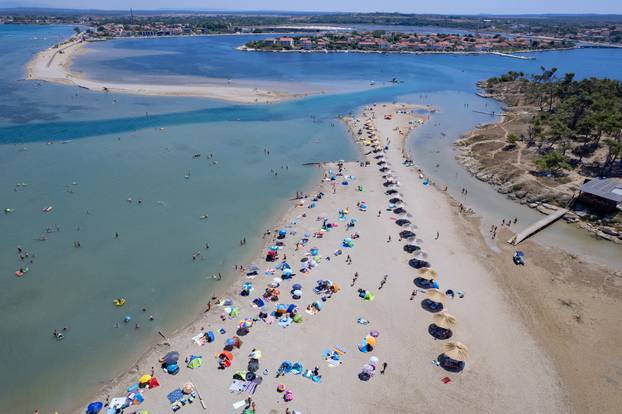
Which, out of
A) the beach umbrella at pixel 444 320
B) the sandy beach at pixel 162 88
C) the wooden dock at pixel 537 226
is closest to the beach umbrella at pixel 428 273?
the beach umbrella at pixel 444 320

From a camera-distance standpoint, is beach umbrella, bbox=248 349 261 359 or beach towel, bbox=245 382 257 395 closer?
beach towel, bbox=245 382 257 395

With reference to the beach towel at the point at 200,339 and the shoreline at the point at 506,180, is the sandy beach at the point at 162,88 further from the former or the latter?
the beach towel at the point at 200,339

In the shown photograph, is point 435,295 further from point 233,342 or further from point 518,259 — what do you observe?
point 233,342

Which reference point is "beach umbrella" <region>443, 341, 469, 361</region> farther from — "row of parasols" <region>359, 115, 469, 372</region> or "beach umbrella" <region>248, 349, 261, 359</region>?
"beach umbrella" <region>248, 349, 261, 359</region>

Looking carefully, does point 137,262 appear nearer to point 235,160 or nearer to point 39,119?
point 235,160

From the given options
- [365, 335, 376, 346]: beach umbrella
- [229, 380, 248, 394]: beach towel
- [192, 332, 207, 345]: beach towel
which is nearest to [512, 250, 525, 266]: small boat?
[365, 335, 376, 346]: beach umbrella

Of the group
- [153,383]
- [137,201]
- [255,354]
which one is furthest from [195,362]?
[137,201]

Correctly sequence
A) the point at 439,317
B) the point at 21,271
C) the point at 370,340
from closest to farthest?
the point at 370,340 → the point at 439,317 → the point at 21,271

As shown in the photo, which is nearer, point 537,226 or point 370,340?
point 370,340
